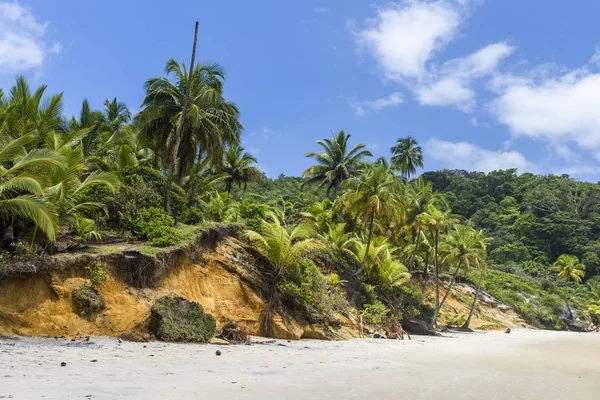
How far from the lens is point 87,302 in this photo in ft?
34.9

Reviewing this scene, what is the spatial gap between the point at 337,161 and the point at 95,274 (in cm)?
2625

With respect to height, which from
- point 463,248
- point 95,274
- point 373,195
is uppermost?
point 373,195

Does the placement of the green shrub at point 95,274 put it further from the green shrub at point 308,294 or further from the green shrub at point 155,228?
the green shrub at point 308,294

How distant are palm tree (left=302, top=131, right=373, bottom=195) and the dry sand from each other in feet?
79.8

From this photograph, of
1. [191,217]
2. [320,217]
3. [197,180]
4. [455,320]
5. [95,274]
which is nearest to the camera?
[95,274]

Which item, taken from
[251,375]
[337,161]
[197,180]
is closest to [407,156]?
[337,161]

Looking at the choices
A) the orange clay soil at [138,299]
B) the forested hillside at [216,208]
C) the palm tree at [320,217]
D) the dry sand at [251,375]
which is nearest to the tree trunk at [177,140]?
the forested hillside at [216,208]

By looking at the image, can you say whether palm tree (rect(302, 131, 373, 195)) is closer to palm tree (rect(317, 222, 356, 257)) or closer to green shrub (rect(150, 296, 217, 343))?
palm tree (rect(317, 222, 356, 257))

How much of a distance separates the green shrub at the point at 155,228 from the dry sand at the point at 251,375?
4.00 m

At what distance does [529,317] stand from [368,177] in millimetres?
26745

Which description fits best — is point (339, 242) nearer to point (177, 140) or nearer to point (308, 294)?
point (308, 294)

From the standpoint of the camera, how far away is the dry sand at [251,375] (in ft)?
18.3

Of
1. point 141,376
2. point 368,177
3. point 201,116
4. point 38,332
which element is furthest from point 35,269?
point 368,177

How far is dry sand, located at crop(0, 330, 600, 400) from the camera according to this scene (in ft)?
18.3
